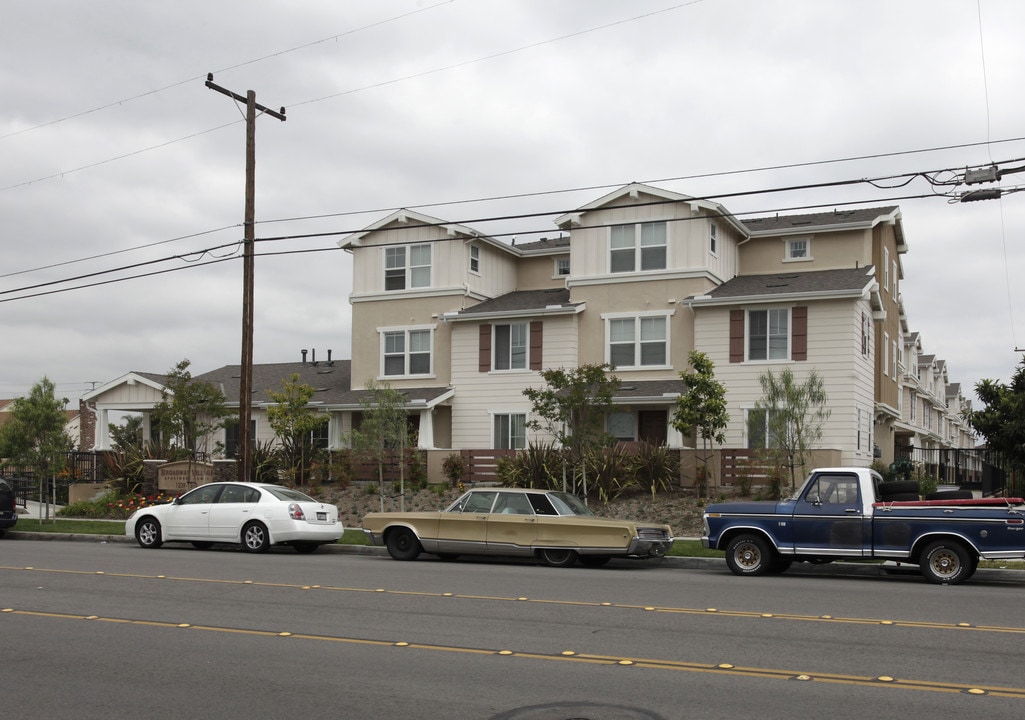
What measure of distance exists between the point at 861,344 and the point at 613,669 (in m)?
23.9

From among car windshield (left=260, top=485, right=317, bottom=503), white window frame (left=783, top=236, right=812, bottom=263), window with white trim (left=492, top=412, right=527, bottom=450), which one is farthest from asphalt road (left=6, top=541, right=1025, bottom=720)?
white window frame (left=783, top=236, right=812, bottom=263)

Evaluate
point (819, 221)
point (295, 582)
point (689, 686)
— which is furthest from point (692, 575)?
point (819, 221)

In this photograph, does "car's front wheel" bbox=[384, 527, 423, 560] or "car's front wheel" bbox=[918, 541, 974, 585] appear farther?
"car's front wheel" bbox=[384, 527, 423, 560]

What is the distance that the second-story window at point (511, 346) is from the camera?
3431 centimetres

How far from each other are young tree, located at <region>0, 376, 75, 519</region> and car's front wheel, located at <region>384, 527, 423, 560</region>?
12.7m

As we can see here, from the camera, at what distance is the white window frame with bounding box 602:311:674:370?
32.4 m

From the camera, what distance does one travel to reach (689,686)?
8414 millimetres

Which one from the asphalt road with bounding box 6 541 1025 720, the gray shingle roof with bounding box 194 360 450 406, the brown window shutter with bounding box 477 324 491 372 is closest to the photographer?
the asphalt road with bounding box 6 541 1025 720

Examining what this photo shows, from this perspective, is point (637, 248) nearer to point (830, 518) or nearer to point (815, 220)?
point (815, 220)

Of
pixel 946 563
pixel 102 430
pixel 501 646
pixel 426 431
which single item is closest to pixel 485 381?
pixel 426 431

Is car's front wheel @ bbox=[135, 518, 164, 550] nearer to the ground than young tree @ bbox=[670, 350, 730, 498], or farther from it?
nearer to the ground

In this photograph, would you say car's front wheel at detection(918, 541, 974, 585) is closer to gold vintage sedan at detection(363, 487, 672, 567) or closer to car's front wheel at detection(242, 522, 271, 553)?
gold vintage sedan at detection(363, 487, 672, 567)

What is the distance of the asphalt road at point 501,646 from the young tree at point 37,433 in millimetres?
12618

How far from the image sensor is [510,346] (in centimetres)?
3444
